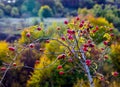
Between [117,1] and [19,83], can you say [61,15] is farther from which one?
[19,83]

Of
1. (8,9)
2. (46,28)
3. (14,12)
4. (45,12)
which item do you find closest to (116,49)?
(46,28)

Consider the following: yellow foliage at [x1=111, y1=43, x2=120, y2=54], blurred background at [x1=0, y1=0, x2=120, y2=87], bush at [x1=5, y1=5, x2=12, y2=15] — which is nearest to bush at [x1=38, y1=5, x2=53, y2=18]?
blurred background at [x1=0, y1=0, x2=120, y2=87]

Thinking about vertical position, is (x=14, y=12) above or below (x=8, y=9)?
below

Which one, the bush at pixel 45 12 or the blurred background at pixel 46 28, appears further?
the bush at pixel 45 12

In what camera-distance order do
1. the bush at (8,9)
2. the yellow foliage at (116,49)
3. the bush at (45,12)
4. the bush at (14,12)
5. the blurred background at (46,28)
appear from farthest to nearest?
the bush at (8,9), the bush at (14,12), the bush at (45,12), the yellow foliage at (116,49), the blurred background at (46,28)

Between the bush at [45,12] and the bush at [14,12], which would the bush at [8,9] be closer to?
the bush at [14,12]

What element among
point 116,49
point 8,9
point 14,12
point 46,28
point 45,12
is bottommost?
point 14,12

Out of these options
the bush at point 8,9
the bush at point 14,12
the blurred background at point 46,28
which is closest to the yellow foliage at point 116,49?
the blurred background at point 46,28

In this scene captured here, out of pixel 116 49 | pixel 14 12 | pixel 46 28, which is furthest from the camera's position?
pixel 14 12

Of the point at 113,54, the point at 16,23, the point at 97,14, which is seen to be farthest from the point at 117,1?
the point at 113,54

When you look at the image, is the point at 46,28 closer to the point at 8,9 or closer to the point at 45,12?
the point at 45,12

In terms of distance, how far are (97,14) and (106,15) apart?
10.2 ft

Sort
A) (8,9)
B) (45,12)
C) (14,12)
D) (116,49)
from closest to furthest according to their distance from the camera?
(116,49) → (45,12) → (14,12) → (8,9)

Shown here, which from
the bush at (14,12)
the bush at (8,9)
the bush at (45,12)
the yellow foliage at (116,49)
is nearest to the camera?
the yellow foliage at (116,49)
